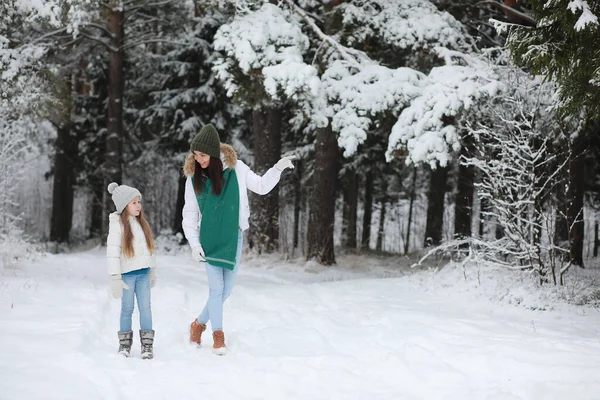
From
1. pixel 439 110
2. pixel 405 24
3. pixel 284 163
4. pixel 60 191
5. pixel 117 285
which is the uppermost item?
pixel 405 24

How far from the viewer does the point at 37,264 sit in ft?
32.8

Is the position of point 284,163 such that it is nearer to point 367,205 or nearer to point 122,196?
point 122,196

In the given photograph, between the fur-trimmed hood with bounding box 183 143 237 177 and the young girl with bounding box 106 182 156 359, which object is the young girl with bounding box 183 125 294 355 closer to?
the fur-trimmed hood with bounding box 183 143 237 177

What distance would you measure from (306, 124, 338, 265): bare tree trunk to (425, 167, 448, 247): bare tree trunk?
16.2 feet

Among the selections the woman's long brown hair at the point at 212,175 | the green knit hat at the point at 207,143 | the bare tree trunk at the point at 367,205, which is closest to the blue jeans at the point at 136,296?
the woman's long brown hair at the point at 212,175

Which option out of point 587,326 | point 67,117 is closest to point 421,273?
point 587,326

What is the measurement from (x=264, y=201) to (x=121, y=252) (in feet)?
28.5

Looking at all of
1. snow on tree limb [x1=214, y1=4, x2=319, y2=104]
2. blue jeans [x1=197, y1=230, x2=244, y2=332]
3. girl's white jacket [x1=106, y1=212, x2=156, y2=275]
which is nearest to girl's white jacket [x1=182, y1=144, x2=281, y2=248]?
blue jeans [x1=197, y1=230, x2=244, y2=332]

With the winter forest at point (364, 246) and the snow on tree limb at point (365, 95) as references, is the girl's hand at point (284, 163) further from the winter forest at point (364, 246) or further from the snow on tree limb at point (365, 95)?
the snow on tree limb at point (365, 95)

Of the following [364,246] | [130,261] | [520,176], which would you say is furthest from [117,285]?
[364,246]

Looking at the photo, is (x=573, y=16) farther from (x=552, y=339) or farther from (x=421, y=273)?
(x=421, y=273)

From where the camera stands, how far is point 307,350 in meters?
4.89

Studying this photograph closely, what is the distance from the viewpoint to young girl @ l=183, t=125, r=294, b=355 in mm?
4723

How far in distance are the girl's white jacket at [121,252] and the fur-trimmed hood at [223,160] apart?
65 centimetres
